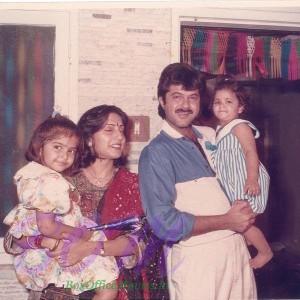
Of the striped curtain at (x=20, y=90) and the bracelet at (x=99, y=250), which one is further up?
the striped curtain at (x=20, y=90)

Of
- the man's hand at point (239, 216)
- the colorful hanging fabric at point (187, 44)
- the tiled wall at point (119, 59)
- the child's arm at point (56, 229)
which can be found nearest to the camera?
the child's arm at point (56, 229)

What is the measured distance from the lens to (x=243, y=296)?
1073 millimetres

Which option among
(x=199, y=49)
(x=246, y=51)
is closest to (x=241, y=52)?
(x=246, y=51)

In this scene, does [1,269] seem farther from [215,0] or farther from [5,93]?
[215,0]

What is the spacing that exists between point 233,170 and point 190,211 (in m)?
0.16

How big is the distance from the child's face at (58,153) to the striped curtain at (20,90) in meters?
0.29

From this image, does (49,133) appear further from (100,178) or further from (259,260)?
(259,260)

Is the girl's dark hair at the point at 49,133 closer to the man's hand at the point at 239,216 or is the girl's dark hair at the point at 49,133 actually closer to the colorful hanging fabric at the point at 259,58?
the man's hand at the point at 239,216

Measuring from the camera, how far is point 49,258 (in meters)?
0.99

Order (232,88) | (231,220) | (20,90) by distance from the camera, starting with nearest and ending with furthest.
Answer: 1. (231,220)
2. (232,88)
3. (20,90)

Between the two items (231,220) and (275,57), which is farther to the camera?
(275,57)

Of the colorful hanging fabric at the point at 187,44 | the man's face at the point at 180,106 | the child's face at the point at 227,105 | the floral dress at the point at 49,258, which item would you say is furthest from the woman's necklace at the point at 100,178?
the colorful hanging fabric at the point at 187,44

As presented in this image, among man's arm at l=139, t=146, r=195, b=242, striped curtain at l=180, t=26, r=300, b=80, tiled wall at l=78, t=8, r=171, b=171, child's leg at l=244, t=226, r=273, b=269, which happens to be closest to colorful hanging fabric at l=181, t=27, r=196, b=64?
striped curtain at l=180, t=26, r=300, b=80

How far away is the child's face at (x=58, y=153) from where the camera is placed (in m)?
1.00
